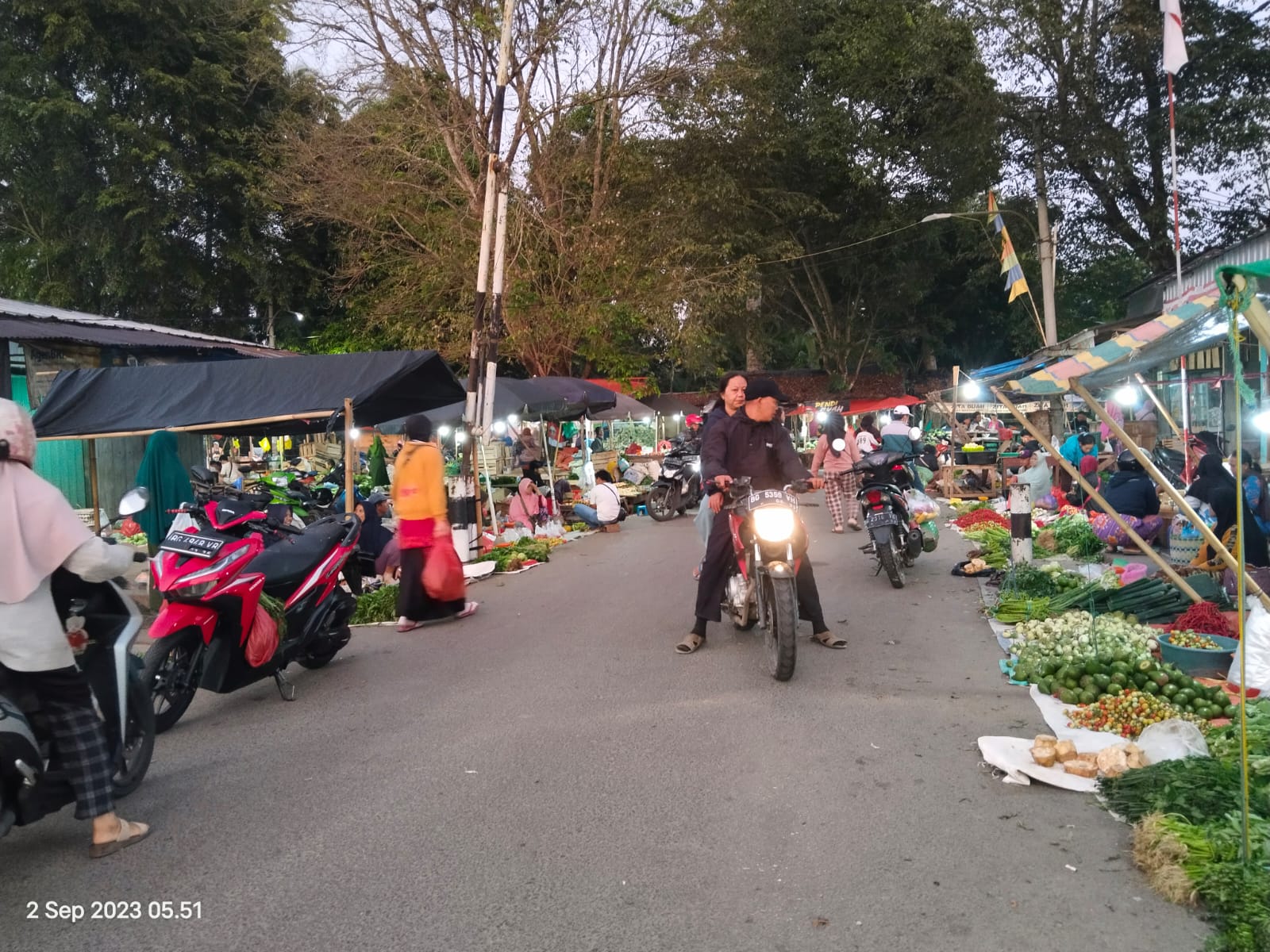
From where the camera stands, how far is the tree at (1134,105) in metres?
20.8

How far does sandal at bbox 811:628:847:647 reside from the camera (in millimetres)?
7156

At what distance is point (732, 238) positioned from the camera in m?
27.8

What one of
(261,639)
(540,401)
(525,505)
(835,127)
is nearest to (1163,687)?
(261,639)

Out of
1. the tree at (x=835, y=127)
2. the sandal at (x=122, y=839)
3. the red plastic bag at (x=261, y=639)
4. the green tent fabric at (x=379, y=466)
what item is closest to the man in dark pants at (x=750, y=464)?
the red plastic bag at (x=261, y=639)

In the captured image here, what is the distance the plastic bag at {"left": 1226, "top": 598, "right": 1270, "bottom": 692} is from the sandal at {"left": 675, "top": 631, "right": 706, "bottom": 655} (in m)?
3.35

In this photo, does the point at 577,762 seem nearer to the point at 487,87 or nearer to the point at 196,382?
the point at 196,382

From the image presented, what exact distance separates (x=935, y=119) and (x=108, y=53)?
21233mm

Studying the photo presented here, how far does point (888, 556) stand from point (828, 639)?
8.91 ft

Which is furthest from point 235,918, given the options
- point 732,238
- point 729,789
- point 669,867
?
point 732,238

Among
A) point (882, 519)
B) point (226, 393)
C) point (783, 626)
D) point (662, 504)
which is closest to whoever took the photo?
point (783, 626)

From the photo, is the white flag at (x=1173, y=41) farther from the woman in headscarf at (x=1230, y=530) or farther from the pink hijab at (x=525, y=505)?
the pink hijab at (x=525, y=505)

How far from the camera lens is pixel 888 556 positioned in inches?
380

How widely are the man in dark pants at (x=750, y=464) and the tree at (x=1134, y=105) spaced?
1803 cm

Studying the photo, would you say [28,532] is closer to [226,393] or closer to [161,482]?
[161,482]
